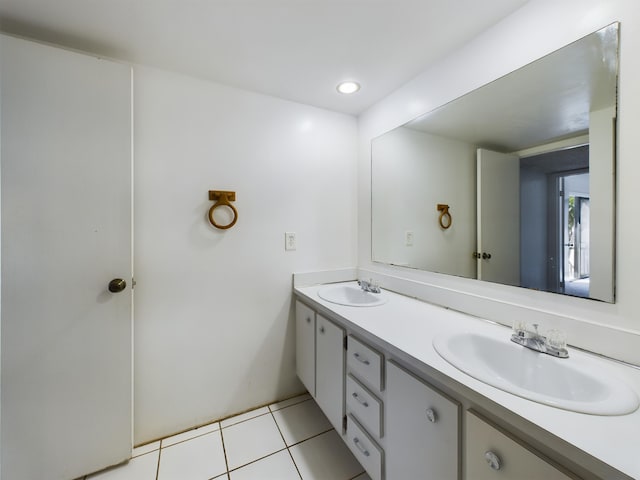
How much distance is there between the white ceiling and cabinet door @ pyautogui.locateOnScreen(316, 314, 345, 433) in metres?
1.42

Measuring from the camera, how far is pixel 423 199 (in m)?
1.61

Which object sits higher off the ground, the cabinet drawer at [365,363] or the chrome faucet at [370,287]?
the chrome faucet at [370,287]

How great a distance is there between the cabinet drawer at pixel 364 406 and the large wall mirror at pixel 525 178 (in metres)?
0.75

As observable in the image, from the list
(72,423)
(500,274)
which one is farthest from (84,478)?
(500,274)

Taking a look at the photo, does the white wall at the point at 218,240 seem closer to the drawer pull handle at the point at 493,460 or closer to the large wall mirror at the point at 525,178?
the large wall mirror at the point at 525,178

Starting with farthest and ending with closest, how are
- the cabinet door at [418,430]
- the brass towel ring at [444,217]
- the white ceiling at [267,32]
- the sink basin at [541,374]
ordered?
the brass towel ring at [444,217] → the white ceiling at [267,32] → the cabinet door at [418,430] → the sink basin at [541,374]

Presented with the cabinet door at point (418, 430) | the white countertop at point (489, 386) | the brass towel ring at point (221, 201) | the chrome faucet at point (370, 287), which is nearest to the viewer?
the white countertop at point (489, 386)

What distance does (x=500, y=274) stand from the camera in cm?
119

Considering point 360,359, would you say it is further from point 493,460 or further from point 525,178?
point 525,178

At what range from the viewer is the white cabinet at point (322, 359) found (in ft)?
4.44

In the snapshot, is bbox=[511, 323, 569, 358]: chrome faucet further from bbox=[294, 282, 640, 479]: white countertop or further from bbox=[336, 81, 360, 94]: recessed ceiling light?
bbox=[336, 81, 360, 94]: recessed ceiling light

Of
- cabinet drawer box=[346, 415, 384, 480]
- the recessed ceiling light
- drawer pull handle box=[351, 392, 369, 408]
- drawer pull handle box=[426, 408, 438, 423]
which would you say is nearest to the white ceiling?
the recessed ceiling light

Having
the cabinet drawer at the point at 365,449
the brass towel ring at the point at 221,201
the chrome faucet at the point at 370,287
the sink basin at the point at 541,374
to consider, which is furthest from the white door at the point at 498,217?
the brass towel ring at the point at 221,201

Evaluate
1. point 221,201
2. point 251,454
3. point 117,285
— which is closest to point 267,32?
point 221,201
